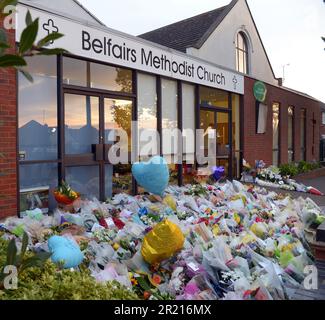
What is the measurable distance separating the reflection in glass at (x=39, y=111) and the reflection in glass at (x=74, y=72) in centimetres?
22

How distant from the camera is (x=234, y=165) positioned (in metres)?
11.4

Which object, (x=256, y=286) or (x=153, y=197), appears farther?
(x=153, y=197)

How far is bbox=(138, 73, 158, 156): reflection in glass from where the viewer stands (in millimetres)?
7973

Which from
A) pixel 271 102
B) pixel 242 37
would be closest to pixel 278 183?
pixel 271 102

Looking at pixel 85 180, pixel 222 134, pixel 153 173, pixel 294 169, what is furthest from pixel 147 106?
pixel 294 169

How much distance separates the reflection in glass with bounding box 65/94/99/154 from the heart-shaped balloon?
123 centimetres

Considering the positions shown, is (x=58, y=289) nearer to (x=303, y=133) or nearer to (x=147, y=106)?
(x=147, y=106)

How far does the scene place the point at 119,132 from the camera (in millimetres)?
7555

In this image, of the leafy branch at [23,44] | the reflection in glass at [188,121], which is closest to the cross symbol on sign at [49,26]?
the reflection in glass at [188,121]

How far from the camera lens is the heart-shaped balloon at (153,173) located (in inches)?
240

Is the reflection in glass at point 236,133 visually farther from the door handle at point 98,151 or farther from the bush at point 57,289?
the bush at point 57,289

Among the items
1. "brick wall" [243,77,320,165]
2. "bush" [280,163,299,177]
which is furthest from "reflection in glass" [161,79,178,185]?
Result: "bush" [280,163,299,177]
